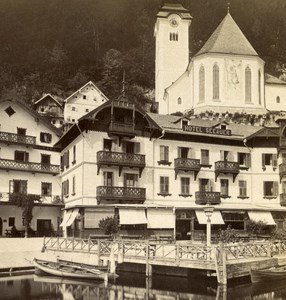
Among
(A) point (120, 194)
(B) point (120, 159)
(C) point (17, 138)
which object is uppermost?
(C) point (17, 138)

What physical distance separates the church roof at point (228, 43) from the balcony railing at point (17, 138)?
3879 centimetres

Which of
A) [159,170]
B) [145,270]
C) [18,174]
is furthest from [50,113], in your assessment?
[145,270]

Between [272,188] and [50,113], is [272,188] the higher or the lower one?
the lower one

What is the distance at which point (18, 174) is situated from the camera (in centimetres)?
5522

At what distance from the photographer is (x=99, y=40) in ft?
413

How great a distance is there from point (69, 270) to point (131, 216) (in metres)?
12.8

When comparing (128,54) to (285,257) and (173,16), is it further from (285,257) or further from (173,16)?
(285,257)

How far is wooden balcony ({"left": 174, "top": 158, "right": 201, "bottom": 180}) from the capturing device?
2012 inches

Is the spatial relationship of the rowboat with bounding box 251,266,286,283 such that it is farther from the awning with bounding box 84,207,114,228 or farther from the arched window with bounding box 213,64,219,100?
the arched window with bounding box 213,64,219,100

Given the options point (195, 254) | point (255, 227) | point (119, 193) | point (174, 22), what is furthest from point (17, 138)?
point (174, 22)

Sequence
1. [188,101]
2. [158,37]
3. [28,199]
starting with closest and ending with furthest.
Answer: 1. [28,199]
2. [188,101]
3. [158,37]

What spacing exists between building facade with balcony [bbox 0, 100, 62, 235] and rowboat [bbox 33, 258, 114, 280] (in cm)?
1780

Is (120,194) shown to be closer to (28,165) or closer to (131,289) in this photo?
(28,165)

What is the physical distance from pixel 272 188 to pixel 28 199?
25.5 metres
